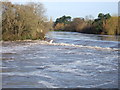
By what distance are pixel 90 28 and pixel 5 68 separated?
7164 cm

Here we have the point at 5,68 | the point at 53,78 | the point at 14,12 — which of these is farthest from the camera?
the point at 14,12

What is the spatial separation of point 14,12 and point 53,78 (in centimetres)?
3268

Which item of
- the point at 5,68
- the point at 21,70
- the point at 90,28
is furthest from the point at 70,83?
the point at 90,28

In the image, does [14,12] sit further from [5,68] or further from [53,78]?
[53,78]

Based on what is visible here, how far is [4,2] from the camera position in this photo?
43.7m

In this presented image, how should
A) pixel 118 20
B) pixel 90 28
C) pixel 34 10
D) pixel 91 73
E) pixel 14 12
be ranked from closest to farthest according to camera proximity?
pixel 91 73 → pixel 14 12 → pixel 34 10 → pixel 118 20 → pixel 90 28

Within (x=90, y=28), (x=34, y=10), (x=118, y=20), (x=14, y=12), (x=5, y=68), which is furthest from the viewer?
(x=90, y=28)

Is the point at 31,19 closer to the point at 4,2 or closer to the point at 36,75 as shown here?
the point at 4,2

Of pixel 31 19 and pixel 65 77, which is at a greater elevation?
pixel 31 19

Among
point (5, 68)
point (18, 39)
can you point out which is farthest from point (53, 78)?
point (18, 39)

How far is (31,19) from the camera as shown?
43.2 m

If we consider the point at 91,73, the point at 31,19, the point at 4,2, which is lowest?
the point at 91,73

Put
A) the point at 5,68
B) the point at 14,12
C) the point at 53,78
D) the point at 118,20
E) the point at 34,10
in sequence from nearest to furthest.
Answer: the point at 53,78
the point at 5,68
the point at 14,12
the point at 34,10
the point at 118,20

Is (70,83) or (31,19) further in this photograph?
(31,19)
